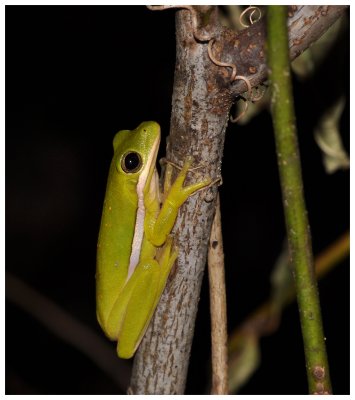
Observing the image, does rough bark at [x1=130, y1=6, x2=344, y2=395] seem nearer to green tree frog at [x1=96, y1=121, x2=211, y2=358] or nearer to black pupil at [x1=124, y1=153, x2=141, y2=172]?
green tree frog at [x1=96, y1=121, x2=211, y2=358]

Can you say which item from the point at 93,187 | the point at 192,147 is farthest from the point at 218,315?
the point at 93,187

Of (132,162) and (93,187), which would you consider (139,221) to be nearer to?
(132,162)

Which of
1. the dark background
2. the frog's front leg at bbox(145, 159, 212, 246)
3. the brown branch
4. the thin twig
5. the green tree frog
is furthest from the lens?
the dark background

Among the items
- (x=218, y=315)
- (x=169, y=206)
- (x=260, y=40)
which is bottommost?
(x=218, y=315)

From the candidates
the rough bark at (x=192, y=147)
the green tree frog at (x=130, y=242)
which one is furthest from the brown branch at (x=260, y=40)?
the green tree frog at (x=130, y=242)

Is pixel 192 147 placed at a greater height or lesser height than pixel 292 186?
greater

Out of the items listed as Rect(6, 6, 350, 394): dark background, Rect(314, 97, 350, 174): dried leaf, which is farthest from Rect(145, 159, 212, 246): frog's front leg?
Rect(6, 6, 350, 394): dark background

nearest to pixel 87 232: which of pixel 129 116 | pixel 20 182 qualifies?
pixel 20 182
